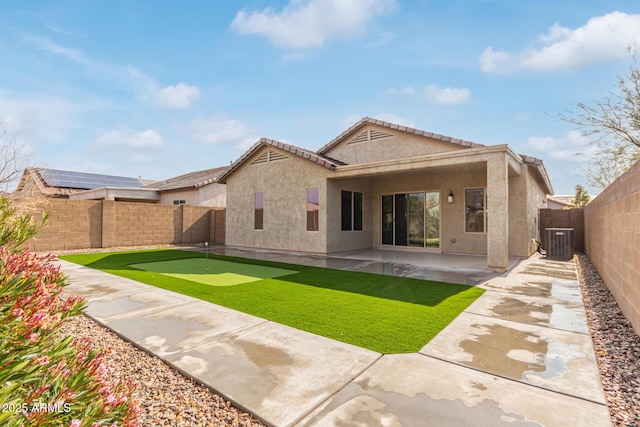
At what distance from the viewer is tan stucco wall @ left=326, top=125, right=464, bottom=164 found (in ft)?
41.8

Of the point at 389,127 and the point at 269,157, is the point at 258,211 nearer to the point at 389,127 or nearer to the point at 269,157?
the point at 269,157

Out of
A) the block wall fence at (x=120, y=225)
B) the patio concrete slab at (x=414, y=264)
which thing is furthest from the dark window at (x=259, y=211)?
the block wall fence at (x=120, y=225)

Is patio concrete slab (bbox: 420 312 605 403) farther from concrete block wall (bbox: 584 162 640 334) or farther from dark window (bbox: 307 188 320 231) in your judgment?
dark window (bbox: 307 188 320 231)

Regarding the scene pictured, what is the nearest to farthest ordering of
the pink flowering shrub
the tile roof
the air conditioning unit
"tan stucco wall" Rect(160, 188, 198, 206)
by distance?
the pink flowering shrub, the air conditioning unit, the tile roof, "tan stucco wall" Rect(160, 188, 198, 206)

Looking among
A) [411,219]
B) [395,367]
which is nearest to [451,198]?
[411,219]

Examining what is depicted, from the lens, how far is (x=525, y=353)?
3588 millimetres

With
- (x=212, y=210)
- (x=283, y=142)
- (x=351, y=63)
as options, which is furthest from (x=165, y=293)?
(x=212, y=210)

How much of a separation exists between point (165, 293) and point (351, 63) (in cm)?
1019

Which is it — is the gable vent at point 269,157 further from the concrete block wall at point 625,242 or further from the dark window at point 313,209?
the concrete block wall at point 625,242

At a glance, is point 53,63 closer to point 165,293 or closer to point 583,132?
point 165,293

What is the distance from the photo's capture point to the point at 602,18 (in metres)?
9.48

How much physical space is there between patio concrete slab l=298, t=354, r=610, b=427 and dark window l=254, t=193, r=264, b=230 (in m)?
11.9

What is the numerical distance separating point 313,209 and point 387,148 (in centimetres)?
447

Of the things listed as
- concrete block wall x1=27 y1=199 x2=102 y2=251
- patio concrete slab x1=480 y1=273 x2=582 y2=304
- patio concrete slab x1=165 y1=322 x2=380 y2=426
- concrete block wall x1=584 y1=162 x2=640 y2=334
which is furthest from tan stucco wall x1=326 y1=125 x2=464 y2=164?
concrete block wall x1=27 y1=199 x2=102 y2=251
